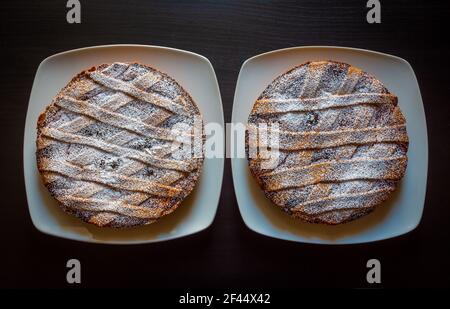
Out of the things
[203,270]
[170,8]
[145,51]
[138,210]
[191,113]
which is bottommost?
[203,270]

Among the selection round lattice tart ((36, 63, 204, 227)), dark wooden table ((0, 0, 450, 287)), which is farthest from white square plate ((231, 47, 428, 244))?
round lattice tart ((36, 63, 204, 227))

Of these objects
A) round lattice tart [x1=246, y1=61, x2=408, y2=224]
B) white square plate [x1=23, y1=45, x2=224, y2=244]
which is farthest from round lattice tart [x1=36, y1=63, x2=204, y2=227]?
round lattice tart [x1=246, y1=61, x2=408, y2=224]

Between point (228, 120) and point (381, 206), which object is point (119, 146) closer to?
point (228, 120)

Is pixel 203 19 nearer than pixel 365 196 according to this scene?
No

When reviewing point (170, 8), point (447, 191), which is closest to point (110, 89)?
point (170, 8)

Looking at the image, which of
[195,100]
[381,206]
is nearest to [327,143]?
[381,206]

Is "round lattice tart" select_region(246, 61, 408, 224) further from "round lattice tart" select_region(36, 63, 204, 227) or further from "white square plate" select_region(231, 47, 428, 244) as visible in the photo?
"round lattice tart" select_region(36, 63, 204, 227)

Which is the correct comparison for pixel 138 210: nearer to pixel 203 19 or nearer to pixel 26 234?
pixel 26 234
